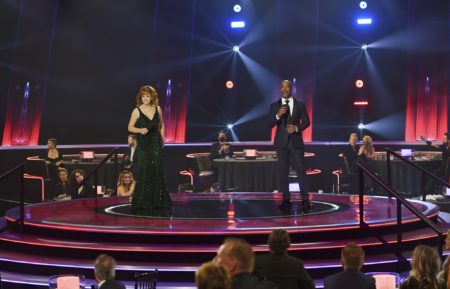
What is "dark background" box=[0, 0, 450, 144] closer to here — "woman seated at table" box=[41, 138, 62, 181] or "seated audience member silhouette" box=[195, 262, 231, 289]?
"woman seated at table" box=[41, 138, 62, 181]

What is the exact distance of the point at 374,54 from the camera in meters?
17.4

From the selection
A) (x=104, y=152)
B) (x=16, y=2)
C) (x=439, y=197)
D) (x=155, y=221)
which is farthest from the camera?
(x=104, y=152)

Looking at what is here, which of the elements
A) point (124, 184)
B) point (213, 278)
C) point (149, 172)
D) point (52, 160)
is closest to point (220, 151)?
point (52, 160)

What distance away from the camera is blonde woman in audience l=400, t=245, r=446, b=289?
13.8 ft

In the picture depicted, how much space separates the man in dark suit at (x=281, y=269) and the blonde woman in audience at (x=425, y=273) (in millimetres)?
716

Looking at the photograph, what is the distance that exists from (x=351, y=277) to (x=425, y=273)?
558 millimetres

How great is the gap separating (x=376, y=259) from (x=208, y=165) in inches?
306

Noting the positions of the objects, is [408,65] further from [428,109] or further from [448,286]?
[448,286]

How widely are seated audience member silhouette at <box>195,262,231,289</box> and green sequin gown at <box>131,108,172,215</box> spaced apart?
209 inches

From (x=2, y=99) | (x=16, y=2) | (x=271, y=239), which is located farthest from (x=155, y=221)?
(x=16, y=2)

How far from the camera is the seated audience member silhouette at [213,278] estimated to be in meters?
2.87

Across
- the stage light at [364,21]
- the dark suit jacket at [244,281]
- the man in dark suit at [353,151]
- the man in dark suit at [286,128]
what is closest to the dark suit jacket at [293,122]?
the man in dark suit at [286,128]

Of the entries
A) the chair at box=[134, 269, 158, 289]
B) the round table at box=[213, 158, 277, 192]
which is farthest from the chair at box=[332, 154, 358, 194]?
the chair at box=[134, 269, 158, 289]

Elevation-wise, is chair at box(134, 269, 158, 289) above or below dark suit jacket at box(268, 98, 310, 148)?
below
